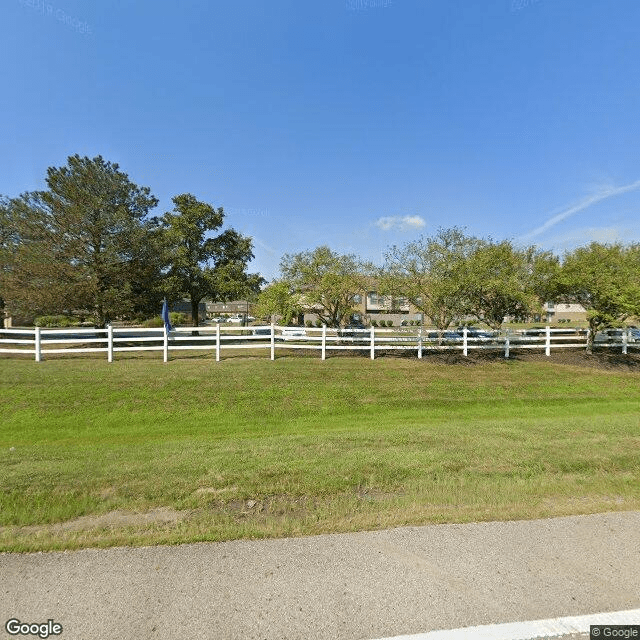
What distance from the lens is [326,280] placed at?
51.3ft

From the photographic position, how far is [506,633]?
2.04 m

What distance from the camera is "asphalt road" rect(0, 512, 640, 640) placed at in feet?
6.93

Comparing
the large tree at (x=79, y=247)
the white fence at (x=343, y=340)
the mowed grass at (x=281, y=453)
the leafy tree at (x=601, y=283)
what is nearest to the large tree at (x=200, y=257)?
the large tree at (x=79, y=247)

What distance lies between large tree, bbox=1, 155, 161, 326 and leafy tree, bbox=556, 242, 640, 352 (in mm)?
21016

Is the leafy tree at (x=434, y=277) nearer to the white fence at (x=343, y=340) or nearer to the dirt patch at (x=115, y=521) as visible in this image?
the white fence at (x=343, y=340)

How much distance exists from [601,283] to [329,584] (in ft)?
56.3

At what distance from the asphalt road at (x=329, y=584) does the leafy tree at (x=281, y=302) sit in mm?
13150

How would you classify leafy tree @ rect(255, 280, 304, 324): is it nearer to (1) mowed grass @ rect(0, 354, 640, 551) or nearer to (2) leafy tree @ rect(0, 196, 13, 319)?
(1) mowed grass @ rect(0, 354, 640, 551)

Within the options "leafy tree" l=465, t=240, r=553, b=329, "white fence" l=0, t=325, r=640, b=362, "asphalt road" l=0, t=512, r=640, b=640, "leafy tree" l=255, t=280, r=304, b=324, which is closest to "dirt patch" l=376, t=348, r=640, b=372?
"white fence" l=0, t=325, r=640, b=362

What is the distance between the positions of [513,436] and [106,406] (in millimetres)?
8788

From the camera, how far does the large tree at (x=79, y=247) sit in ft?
55.9

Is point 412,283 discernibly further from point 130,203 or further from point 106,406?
point 130,203

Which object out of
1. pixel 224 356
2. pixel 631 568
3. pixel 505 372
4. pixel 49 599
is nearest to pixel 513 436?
pixel 631 568

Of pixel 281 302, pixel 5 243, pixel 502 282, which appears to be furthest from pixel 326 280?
pixel 5 243
